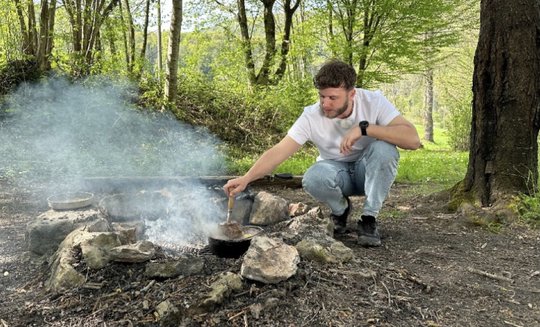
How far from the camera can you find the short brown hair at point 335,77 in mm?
2598

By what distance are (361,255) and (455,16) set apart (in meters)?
11.1

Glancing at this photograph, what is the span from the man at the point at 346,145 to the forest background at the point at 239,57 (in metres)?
3.26

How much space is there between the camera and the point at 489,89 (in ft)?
11.8

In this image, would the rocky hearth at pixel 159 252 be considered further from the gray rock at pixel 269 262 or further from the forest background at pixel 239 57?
the forest background at pixel 239 57

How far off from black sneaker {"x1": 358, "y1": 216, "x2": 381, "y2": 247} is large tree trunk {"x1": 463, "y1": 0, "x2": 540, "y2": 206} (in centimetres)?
133

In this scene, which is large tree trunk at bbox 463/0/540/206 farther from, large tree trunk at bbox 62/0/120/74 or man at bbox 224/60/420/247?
large tree trunk at bbox 62/0/120/74

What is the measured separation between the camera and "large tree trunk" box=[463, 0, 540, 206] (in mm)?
3457

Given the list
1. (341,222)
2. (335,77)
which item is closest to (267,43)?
(341,222)

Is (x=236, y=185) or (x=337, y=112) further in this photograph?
(x=337, y=112)

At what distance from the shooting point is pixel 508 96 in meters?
3.50

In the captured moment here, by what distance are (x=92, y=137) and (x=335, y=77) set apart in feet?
19.7

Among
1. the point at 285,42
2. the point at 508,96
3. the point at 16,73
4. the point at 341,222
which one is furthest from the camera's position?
the point at 285,42

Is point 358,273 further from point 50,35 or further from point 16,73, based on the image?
point 50,35

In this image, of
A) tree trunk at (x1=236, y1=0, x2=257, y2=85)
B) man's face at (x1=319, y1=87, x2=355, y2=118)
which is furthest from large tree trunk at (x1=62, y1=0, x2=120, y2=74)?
man's face at (x1=319, y1=87, x2=355, y2=118)
